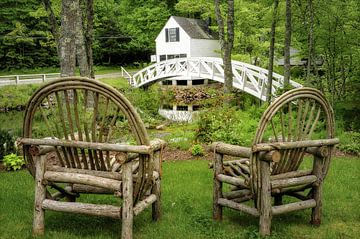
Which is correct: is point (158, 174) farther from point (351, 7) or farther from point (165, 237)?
point (351, 7)

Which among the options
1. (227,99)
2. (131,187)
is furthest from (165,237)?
(227,99)

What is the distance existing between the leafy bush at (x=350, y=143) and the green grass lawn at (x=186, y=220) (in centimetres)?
279

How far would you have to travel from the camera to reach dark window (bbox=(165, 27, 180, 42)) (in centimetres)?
3097

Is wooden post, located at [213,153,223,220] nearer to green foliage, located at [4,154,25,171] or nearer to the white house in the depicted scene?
green foliage, located at [4,154,25,171]

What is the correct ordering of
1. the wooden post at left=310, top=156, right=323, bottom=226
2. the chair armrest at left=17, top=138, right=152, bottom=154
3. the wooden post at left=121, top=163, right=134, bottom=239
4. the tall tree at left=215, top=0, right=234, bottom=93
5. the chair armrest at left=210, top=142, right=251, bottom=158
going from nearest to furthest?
the chair armrest at left=17, top=138, right=152, bottom=154
the wooden post at left=121, top=163, right=134, bottom=239
the chair armrest at left=210, top=142, right=251, bottom=158
the wooden post at left=310, top=156, right=323, bottom=226
the tall tree at left=215, top=0, right=234, bottom=93

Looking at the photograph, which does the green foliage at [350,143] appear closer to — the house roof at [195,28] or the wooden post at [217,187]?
the wooden post at [217,187]

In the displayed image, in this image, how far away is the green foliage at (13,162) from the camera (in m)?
6.89

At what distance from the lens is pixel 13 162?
271 inches

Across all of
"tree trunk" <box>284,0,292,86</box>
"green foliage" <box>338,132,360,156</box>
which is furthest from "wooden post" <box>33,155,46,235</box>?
"tree trunk" <box>284,0,292,86</box>

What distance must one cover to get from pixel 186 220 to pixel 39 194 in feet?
5.11

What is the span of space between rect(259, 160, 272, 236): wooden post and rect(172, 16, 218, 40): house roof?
90.5 feet

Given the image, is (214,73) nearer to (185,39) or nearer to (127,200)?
(185,39)

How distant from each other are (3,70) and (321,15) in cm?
2769

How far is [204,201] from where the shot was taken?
508 centimetres
